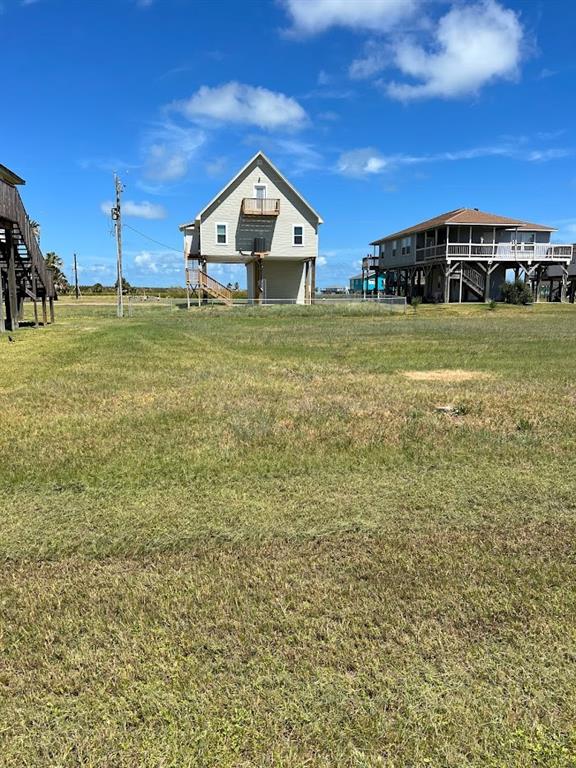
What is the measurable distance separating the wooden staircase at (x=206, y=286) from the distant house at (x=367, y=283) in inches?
794

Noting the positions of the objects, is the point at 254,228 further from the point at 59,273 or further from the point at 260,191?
the point at 59,273

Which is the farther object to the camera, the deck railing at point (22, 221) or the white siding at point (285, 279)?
the white siding at point (285, 279)

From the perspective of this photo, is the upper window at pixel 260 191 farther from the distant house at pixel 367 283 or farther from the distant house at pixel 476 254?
the distant house at pixel 367 283

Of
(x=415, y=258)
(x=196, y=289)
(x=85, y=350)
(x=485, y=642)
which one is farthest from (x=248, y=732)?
(x=415, y=258)

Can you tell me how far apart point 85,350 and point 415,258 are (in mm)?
37195

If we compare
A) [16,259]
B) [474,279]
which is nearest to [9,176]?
[16,259]

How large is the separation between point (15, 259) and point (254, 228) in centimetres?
1845

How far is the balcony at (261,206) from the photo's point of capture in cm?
3697

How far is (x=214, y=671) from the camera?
2.40m

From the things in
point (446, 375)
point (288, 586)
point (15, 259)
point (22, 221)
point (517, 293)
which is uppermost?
point (22, 221)

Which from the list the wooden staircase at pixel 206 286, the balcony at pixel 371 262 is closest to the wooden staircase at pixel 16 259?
the wooden staircase at pixel 206 286

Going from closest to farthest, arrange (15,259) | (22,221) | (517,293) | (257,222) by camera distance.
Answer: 1. (22,221)
2. (15,259)
3. (257,222)
4. (517,293)

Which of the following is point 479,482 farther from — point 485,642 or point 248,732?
point 248,732

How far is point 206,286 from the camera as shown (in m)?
38.1
